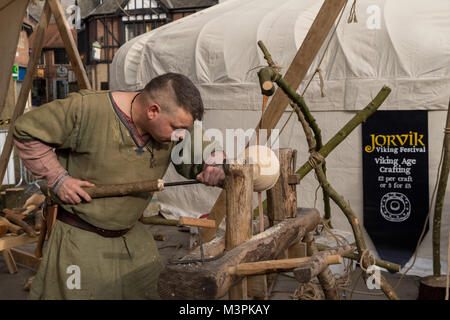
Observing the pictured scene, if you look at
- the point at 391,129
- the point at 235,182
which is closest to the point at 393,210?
the point at 391,129

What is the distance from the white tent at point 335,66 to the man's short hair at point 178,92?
2933mm

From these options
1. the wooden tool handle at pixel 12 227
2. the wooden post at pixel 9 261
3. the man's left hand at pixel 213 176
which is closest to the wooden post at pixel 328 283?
the man's left hand at pixel 213 176

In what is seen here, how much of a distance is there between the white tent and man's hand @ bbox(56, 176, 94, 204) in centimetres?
315

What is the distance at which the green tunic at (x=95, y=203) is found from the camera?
226cm

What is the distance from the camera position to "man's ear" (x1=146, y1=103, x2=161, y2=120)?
217cm

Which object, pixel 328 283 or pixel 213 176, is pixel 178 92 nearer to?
pixel 213 176

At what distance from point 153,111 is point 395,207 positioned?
3.16 meters

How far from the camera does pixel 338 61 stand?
4.86 meters

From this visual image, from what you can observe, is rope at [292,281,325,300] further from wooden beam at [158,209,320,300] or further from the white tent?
wooden beam at [158,209,320,300]

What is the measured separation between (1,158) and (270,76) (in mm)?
2937

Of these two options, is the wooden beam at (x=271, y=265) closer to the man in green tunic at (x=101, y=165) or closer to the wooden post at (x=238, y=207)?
the wooden post at (x=238, y=207)

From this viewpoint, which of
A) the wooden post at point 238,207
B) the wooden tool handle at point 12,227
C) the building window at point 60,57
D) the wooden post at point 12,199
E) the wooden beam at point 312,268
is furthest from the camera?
the building window at point 60,57

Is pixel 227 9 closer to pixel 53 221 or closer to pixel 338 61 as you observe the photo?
pixel 338 61

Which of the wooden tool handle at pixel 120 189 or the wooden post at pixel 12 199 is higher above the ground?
the wooden tool handle at pixel 120 189
